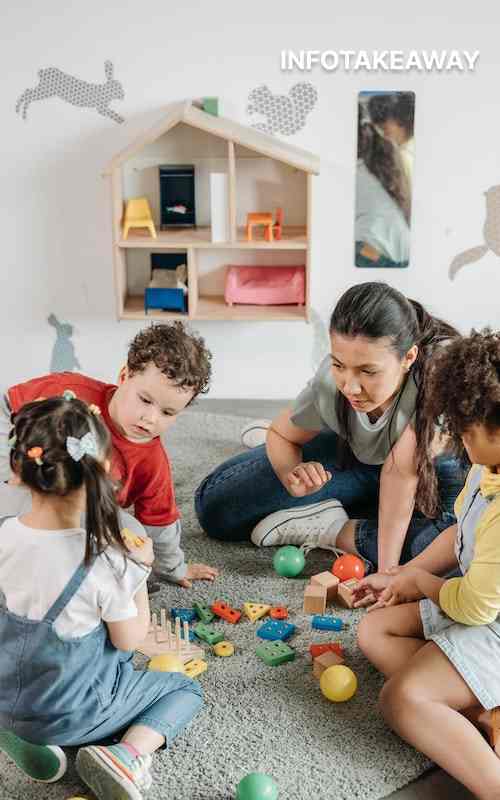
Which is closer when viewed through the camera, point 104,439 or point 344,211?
point 104,439

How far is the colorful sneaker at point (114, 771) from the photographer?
1157 mm

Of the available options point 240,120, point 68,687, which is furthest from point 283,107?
point 68,687

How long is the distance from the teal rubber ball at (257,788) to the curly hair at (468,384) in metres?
0.51

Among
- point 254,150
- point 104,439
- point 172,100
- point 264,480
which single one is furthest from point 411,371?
point 172,100

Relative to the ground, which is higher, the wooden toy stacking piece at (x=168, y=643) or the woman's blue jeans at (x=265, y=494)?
the woman's blue jeans at (x=265, y=494)

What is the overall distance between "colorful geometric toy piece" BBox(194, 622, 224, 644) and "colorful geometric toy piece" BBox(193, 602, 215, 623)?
1.0 inches

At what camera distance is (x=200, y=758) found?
128 cm

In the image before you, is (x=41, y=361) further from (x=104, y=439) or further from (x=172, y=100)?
(x=104, y=439)

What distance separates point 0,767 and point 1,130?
1825 millimetres

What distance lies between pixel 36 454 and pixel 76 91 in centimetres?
170

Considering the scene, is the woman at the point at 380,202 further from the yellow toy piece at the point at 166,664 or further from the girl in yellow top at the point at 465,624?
the yellow toy piece at the point at 166,664

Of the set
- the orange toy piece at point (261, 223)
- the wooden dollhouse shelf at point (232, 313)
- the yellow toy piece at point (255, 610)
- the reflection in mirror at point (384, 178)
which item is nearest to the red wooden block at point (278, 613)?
the yellow toy piece at point (255, 610)

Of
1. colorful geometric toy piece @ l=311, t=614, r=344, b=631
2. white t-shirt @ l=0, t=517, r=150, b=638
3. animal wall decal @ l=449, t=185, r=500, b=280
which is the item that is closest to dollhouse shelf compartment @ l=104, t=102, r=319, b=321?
animal wall decal @ l=449, t=185, r=500, b=280

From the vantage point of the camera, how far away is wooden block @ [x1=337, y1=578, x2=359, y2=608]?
1.63 m
